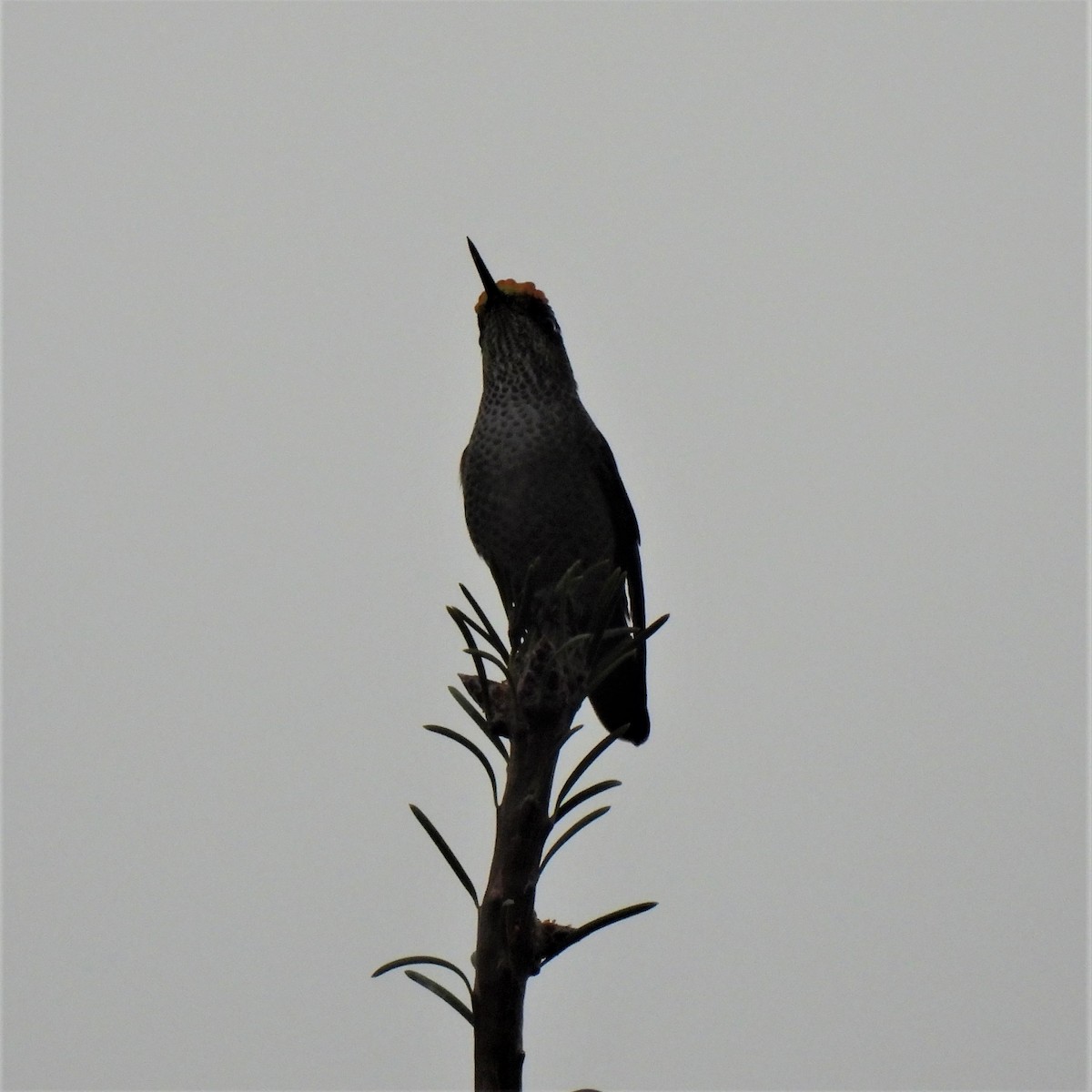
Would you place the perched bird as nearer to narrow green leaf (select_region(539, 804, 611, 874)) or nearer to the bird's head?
the bird's head

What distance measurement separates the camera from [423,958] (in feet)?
6.51

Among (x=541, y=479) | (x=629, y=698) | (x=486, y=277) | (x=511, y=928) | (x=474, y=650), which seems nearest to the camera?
(x=511, y=928)

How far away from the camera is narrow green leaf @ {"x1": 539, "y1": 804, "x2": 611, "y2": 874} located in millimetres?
2092

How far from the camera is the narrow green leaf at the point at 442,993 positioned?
1966 millimetres

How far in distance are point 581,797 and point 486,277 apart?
2.06 m

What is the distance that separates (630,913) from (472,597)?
2.53 ft

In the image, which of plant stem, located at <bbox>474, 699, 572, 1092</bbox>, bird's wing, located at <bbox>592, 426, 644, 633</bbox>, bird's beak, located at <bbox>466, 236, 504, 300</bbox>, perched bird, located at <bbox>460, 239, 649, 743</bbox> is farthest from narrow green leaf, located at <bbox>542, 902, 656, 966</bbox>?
bird's beak, located at <bbox>466, 236, 504, 300</bbox>

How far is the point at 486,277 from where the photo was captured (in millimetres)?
3711

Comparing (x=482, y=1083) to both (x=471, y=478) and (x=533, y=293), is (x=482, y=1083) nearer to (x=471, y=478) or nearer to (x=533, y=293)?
(x=471, y=478)

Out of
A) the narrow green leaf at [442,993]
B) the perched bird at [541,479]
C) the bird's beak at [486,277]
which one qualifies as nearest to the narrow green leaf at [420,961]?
the narrow green leaf at [442,993]

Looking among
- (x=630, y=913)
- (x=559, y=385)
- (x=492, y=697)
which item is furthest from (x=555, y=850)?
(x=559, y=385)

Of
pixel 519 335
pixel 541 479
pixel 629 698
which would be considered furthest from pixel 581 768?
pixel 519 335

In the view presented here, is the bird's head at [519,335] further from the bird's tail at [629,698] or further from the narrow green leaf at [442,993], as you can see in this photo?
the narrow green leaf at [442,993]

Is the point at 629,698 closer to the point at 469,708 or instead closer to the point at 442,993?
the point at 469,708
